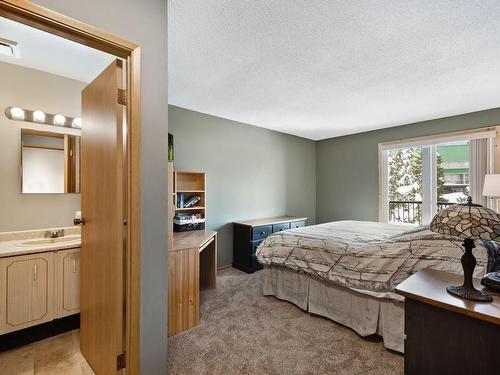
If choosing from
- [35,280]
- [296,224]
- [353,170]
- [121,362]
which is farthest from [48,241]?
[353,170]

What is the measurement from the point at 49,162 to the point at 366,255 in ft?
10.6

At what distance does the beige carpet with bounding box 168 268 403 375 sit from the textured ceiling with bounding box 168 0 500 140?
8.11 feet

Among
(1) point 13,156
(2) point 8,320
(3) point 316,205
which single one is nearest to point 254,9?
(1) point 13,156

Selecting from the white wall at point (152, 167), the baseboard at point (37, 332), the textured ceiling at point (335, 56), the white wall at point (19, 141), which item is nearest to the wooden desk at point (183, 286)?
the white wall at point (152, 167)

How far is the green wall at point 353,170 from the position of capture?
431 cm

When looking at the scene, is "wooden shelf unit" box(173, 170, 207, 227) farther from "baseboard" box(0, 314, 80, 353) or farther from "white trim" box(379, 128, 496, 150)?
"white trim" box(379, 128, 496, 150)

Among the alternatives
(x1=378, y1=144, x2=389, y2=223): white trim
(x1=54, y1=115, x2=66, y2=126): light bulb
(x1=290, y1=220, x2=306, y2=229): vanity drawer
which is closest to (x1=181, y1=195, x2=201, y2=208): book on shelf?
(x1=54, y1=115, x2=66, y2=126): light bulb

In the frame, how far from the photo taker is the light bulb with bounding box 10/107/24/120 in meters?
2.25

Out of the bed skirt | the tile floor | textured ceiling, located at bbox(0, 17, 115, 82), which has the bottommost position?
the tile floor

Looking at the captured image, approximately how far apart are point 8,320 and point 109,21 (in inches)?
92.7

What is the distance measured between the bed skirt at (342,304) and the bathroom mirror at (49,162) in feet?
8.09

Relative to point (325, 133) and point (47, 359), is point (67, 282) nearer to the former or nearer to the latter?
point (47, 359)

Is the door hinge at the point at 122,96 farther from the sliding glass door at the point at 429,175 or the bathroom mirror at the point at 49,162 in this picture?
the sliding glass door at the point at 429,175

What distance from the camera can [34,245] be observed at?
2.14 metres
